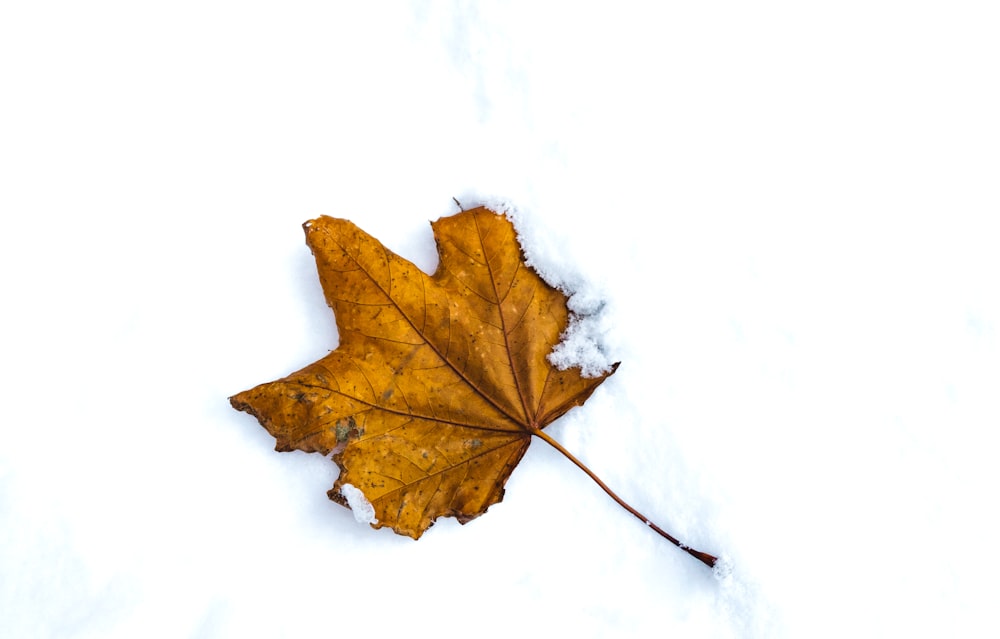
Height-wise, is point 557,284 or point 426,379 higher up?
point 557,284

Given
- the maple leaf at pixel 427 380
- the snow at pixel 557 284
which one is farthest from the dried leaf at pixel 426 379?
the snow at pixel 557 284

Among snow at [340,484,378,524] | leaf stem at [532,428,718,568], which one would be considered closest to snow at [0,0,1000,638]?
leaf stem at [532,428,718,568]

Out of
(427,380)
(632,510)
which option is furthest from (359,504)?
(632,510)

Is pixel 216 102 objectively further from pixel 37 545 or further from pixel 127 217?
pixel 37 545

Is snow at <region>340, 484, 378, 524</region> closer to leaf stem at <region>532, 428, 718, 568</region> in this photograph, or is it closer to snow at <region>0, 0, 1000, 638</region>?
snow at <region>0, 0, 1000, 638</region>

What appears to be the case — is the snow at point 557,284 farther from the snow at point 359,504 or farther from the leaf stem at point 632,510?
the snow at point 359,504

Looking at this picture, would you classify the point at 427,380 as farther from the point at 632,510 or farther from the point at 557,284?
the point at 632,510

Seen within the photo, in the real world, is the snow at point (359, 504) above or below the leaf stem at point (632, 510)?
below
